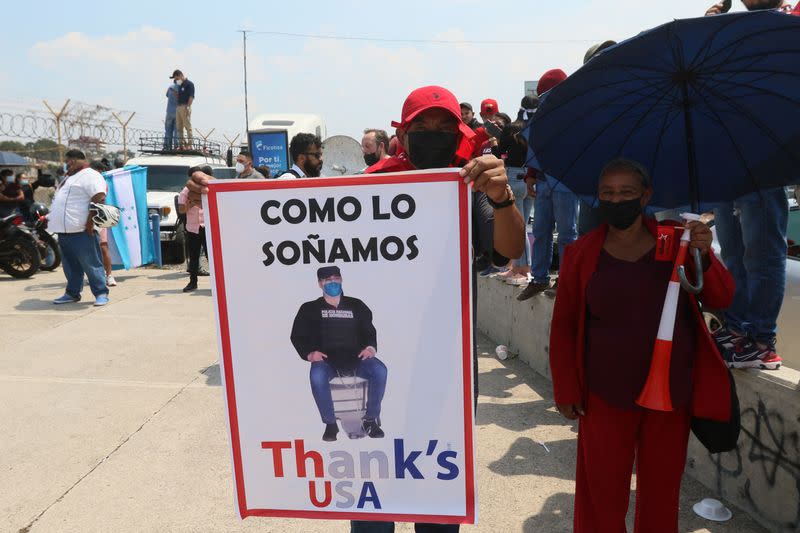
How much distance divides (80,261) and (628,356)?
315 inches

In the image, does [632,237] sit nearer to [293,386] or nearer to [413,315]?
[413,315]

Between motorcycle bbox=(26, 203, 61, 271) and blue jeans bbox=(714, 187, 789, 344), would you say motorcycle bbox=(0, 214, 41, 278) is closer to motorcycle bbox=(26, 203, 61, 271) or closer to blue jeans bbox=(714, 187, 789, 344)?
motorcycle bbox=(26, 203, 61, 271)

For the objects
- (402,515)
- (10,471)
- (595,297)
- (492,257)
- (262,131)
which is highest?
(262,131)

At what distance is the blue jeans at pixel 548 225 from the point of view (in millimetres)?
5467

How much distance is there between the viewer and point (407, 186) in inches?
77.4

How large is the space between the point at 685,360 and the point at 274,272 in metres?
1.59

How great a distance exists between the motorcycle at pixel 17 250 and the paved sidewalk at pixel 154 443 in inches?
158

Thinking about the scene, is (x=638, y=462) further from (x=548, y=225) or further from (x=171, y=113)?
(x=171, y=113)

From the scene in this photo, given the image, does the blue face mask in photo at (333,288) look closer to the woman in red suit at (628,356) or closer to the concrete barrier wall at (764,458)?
the woman in red suit at (628,356)

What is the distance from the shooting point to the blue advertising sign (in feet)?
64.5

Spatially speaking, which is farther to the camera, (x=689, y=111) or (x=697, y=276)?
(x=689, y=111)

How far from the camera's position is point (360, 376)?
2.03 meters

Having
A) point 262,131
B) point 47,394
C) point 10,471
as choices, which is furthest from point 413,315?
point 262,131

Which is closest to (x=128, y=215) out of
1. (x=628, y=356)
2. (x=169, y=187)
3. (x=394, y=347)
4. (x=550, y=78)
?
(x=169, y=187)
